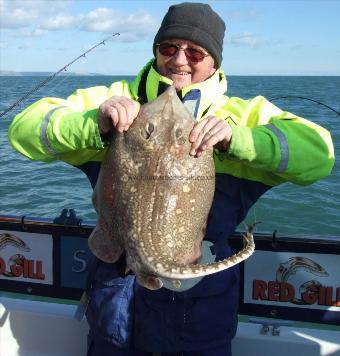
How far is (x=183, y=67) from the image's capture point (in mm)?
2795

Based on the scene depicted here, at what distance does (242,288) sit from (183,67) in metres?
1.88

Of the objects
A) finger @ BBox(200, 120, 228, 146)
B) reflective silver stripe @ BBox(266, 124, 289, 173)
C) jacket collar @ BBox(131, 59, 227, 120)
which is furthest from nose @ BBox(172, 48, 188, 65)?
reflective silver stripe @ BBox(266, 124, 289, 173)

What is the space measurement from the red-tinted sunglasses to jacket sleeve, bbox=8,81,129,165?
1.25 feet

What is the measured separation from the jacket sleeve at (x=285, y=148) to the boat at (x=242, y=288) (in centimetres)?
114

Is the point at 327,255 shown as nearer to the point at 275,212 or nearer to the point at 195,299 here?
the point at 195,299

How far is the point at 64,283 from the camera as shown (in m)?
4.12

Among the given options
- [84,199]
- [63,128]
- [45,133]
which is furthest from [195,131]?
[84,199]

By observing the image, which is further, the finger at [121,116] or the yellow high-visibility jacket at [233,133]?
the yellow high-visibility jacket at [233,133]

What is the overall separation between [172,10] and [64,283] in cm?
233

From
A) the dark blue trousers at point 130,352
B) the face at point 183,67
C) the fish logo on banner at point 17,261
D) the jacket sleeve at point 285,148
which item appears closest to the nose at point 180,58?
the face at point 183,67

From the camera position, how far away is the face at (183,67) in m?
2.79

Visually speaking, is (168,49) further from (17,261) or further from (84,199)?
(84,199)

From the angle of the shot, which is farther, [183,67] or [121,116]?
[183,67]

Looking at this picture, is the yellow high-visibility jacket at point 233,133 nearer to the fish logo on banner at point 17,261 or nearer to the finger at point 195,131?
the finger at point 195,131
